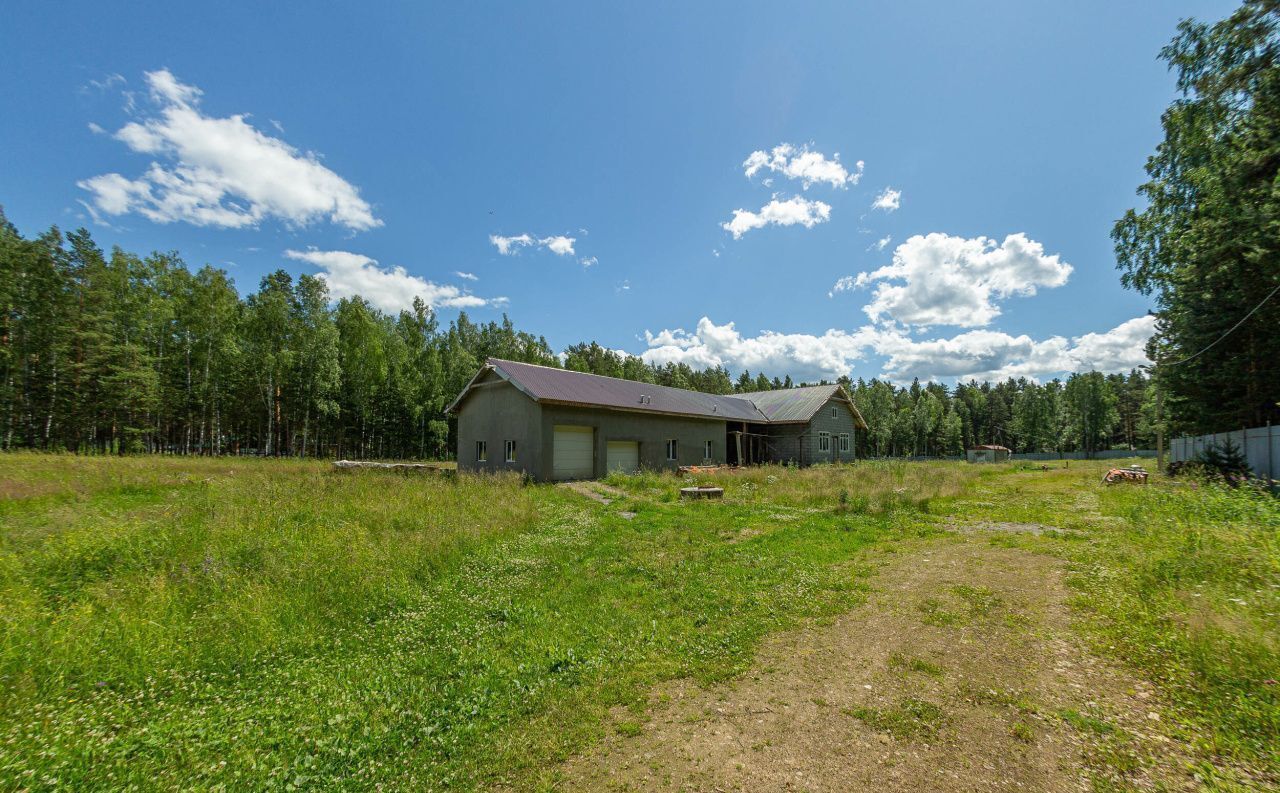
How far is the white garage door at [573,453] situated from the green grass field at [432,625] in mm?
10925

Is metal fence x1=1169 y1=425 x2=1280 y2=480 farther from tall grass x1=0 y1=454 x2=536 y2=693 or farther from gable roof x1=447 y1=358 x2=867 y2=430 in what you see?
tall grass x1=0 y1=454 x2=536 y2=693

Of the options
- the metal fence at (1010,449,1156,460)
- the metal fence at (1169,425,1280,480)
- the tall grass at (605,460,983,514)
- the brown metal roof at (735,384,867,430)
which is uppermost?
the brown metal roof at (735,384,867,430)

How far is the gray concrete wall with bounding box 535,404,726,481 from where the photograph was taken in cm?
2067

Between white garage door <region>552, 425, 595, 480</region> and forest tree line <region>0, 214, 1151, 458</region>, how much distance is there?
20.8 m

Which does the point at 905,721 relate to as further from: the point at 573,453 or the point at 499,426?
the point at 499,426

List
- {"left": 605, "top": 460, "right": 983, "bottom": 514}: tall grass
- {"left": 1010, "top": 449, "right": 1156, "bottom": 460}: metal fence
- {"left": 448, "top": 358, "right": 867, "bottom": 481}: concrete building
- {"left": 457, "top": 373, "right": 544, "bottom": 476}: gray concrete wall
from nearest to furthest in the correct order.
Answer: {"left": 605, "top": 460, "right": 983, "bottom": 514}: tall grass
{"left": 457, "top": 373, "right": 544, "bottom": 476}: gray concrete wall
{"left": 448, "top": 358, "right": 867, "bottom": 481}: concrete building
{"left": 1010, "top": 449, "right": 1156, "bottom": 460}: metal fence

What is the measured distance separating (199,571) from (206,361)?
115 feet

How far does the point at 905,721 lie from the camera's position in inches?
142

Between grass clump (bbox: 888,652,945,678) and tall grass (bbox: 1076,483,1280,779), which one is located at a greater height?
tall grass (bbox: 1076,483,1280,779)

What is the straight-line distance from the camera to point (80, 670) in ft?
13.5

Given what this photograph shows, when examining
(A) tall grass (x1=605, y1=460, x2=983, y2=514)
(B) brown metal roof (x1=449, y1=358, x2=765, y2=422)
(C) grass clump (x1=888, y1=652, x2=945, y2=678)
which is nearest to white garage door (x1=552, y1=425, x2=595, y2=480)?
(B) brown metal roof (x1=449, y1=358, x2=765, y2=422)

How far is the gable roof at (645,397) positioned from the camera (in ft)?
71.7

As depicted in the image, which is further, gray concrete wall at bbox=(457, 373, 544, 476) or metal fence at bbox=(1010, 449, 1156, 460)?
metal fence at bbox=(1010, 449, 1156, 460)

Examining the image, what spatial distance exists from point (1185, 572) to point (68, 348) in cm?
4384
